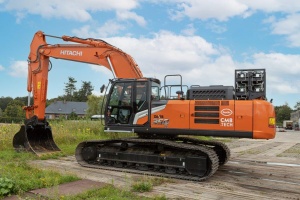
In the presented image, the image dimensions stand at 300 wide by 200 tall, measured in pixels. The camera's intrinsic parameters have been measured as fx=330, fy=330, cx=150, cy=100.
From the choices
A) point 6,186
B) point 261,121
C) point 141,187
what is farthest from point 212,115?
Answer: point 6,186

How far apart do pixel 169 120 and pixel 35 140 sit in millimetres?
5209

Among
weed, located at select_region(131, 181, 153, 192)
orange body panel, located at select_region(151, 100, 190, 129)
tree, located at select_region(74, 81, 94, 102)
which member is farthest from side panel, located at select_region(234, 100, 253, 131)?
tree, located at select_region(74, 81, 94, 102)

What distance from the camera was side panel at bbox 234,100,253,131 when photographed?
7.62m

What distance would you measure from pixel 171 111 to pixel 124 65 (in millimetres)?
2501

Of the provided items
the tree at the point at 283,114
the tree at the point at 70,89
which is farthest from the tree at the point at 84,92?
the tree at the point at 283,114

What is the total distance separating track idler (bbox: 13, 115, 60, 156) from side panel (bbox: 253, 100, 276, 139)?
6.56 meters

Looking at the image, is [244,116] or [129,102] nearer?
[244,116]

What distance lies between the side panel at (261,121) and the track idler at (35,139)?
21.5 feet

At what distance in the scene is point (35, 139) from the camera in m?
11.1

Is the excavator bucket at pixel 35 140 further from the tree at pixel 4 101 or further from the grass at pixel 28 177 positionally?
the tree at pixel 4 101

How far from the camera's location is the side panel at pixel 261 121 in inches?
296

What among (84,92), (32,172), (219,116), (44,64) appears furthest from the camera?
(84,92)

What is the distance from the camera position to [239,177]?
8109 millimetres

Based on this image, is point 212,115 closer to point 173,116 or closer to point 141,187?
point 173,116
